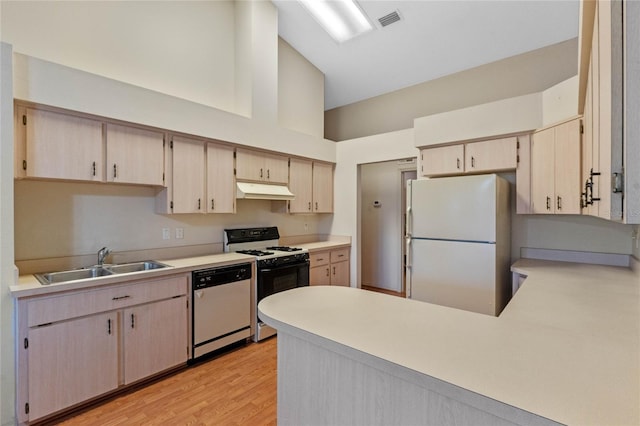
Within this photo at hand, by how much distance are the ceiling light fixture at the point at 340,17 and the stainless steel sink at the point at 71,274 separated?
3475 millimetres

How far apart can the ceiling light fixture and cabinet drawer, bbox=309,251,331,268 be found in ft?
9.49

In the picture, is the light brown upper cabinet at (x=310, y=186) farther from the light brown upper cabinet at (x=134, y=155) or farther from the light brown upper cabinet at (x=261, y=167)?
the light brown upper cabinet at (x=134, y=155)

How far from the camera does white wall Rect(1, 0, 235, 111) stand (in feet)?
7.51

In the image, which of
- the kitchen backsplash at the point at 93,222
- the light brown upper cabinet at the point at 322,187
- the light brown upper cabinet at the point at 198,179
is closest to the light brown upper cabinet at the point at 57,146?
A: the kitchen backsplash at the point at 93,222

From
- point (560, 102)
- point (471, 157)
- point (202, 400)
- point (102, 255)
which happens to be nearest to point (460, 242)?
point (471, 157)

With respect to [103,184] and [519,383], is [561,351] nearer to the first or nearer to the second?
[519,383]

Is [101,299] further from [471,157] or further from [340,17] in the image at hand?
[340,17]

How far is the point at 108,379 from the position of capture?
7.04ft

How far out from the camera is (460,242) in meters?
2.64

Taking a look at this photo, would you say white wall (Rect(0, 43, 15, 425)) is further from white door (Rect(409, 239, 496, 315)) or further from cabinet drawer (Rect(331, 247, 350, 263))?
cabinet drawer (Rect(331, 247, 350, 263))

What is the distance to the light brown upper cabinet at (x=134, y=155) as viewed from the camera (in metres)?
2.47

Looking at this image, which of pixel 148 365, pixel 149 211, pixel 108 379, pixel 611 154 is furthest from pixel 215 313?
pixel 611 154

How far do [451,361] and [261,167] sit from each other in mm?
3145

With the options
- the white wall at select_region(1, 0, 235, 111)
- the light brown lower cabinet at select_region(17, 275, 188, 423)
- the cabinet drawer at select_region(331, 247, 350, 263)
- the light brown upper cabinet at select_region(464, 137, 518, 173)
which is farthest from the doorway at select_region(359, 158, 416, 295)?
the light brown lower cabinet at select_region(17, 275, 188, 423)
